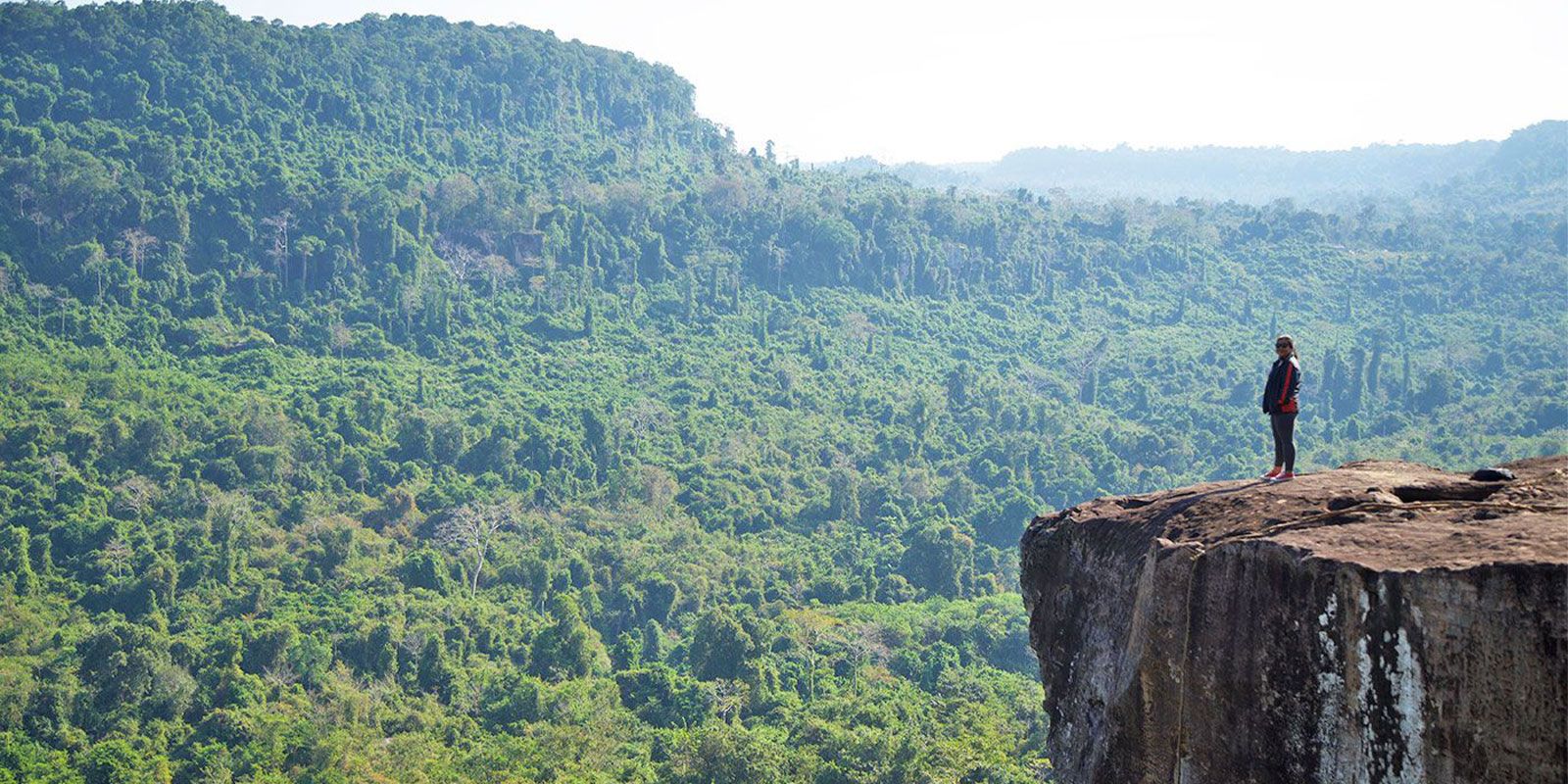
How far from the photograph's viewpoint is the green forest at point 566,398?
1382 inches

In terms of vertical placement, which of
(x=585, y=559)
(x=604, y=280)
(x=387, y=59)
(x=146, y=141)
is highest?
(x=387, y=59)

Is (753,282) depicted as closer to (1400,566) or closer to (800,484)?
(800,484)

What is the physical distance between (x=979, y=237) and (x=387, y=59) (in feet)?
134

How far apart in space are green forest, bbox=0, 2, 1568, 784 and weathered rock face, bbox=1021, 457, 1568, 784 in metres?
19.5

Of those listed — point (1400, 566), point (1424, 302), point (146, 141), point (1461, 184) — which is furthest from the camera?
point (1461, 184)

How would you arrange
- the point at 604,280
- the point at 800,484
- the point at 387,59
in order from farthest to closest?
the point at 387,59 < the point at 604,280 < the point at 800,484

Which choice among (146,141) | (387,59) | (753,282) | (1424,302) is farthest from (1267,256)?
(146,141)

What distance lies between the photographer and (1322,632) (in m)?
6.95

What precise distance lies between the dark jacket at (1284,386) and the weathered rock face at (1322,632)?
0.62 meters

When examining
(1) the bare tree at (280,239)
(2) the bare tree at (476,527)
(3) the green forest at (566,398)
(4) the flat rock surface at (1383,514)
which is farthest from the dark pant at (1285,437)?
(1) the bare tree at (280,239)

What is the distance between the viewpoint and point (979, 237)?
310 ft

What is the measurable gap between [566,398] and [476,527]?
1669 cm

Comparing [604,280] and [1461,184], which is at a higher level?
[1461,184]

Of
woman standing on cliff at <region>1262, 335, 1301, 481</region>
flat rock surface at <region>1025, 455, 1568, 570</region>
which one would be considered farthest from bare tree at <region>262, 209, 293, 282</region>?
flat rock surface at <region>1025, 455, 1568, 570</region>
